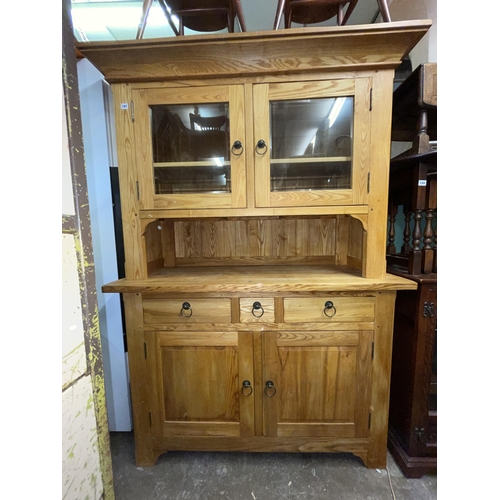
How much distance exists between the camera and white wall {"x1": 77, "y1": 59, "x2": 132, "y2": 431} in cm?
110

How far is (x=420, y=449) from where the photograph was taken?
98 centimetres

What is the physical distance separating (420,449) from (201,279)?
125cm

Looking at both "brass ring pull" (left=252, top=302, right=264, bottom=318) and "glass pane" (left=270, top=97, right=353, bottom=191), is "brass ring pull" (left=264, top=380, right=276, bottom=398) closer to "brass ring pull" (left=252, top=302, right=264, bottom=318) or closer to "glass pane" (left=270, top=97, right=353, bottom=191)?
"brass ring pull" (left=252, top=302, right=264, bottom=318)

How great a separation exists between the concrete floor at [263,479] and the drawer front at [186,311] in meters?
0.72

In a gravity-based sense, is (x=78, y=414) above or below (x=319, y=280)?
below

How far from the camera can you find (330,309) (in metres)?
0.92

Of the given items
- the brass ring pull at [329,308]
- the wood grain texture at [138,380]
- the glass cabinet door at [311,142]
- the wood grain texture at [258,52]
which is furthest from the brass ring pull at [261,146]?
the wood grain texture at [138,380]

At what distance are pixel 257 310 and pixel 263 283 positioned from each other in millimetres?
123

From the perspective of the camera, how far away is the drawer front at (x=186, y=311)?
37.1 inches

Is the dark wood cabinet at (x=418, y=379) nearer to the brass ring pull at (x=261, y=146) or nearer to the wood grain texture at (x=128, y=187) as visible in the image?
the brass ring pull at (x=261, y=146)

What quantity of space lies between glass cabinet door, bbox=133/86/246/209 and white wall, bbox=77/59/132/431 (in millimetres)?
364

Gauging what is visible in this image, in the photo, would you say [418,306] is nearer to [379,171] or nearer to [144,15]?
[379,171]
